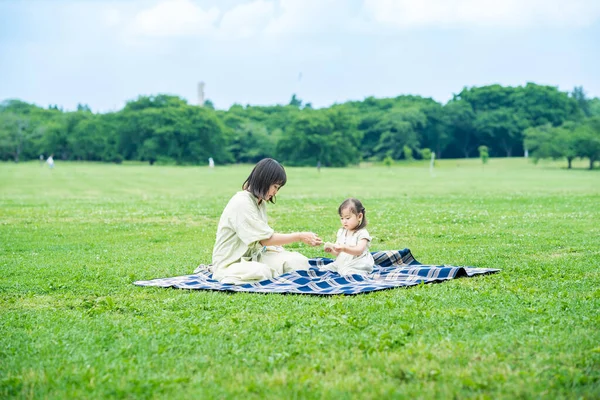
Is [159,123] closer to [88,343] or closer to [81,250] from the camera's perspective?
[81,250]

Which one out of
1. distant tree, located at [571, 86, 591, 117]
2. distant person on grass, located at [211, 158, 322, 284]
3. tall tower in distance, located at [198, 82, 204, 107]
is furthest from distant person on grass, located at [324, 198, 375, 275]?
tall tower in distance, located at [198, 82, 204, 107]

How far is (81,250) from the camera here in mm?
12477

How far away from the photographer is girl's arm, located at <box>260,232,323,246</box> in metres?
8.74

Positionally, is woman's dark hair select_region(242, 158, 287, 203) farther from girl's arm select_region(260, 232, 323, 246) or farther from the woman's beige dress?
girl's arm select_region(260, 232, 323, 246)

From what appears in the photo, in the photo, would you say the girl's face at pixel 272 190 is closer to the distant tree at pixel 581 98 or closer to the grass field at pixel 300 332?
the grass field at pixel 300 332

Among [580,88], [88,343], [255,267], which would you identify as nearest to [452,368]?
[88,343]

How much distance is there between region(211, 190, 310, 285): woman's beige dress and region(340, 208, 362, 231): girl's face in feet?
2.73

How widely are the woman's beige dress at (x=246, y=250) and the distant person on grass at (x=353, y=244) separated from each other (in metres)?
0.56

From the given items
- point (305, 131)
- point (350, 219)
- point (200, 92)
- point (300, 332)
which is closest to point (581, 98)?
point (305, 131)

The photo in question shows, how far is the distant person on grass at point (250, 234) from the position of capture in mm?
8797

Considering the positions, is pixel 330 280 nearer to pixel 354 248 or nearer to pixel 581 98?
pixel 354 248

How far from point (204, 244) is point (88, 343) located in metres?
7.59

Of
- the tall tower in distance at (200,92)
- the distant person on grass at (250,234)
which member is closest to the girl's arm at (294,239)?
the distant person on grass at (250,234)

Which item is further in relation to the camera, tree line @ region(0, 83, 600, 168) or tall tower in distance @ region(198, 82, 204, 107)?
tall tower in distance @ region(198, 82, 204, 107)
